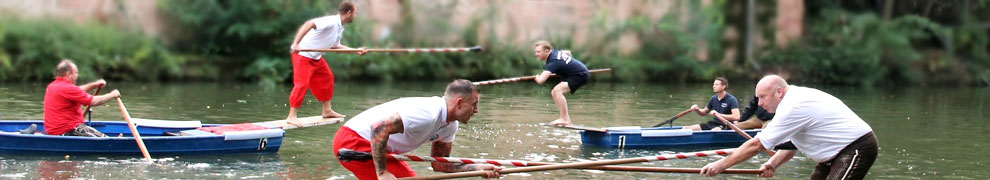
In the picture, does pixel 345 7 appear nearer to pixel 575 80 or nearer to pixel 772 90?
pixel 575 80

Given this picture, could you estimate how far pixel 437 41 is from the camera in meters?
33.7

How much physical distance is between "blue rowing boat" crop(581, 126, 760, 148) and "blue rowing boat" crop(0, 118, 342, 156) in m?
3.91

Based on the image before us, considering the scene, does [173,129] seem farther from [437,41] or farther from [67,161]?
[437,41]

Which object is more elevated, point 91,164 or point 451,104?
point 451,104

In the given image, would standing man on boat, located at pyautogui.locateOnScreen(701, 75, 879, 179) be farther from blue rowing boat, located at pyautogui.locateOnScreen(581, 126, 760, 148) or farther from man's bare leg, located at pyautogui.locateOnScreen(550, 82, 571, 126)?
man's bare leg, located at pyautogui.locateOnScreen(550, 82, 571, 126)

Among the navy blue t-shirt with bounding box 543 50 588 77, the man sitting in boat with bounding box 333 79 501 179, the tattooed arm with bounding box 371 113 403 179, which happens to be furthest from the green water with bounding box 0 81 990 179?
the tattooed arm with bounding box 371 113 403 179

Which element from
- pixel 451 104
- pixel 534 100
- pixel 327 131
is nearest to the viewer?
pixel 451 104

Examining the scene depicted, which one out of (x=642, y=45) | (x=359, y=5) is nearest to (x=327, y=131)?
(x=359, y=5)

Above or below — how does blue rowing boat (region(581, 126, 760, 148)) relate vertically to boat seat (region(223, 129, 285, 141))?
below

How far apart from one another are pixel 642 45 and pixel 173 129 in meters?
25.6

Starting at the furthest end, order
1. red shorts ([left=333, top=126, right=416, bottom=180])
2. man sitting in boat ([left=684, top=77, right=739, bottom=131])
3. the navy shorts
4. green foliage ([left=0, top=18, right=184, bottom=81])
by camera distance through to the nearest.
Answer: green foliage ([left=0, top=18, right=184, bottom=81])
the navy shorts
man sitting in boat ([left=684, top=77, right=739, bottom=131])
red shorts ([left=333, top=126, right=416, bottom=180])

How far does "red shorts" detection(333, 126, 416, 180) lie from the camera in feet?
25.7

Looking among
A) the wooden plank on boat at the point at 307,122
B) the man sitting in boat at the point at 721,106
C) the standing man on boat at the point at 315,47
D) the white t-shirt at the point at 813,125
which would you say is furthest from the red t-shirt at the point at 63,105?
the man sitting in boat at the point at 721,106

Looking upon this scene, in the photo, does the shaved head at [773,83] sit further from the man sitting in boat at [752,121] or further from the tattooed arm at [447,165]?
the man sitting in boat at [752,121]
